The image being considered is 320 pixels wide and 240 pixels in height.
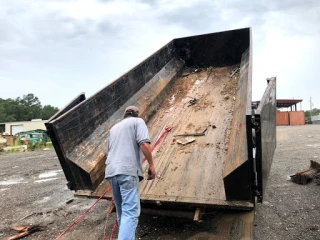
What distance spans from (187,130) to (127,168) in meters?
1.82

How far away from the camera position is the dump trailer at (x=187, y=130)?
2.75 m

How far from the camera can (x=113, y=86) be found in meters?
4.24

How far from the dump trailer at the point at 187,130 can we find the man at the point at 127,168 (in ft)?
1.24

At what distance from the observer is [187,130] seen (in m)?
4.30

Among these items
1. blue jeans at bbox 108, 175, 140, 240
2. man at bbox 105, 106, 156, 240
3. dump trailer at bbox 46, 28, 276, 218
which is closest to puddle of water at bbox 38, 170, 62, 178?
dump trailer at bbox 46, 28, 276, 218

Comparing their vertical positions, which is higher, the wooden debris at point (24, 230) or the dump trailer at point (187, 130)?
the dump trailer at point (187, 130)

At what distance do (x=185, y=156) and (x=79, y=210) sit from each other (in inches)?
77.6

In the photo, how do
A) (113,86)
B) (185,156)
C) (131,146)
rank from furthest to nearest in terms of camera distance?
(113,86) < (185,156) < (131,146)

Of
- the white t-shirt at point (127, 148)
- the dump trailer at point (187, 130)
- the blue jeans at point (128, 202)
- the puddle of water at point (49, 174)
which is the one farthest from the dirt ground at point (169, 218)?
the puddle of water at point (49, 174)

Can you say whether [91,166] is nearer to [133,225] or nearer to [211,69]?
[133,225]

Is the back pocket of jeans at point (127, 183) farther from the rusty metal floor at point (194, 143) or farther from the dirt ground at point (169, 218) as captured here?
the dirt ground at point (169, 218)

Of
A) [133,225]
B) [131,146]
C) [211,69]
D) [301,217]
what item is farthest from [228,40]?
[133,225]

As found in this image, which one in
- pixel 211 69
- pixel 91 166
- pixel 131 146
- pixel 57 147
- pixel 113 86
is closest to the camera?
pixel 131 146

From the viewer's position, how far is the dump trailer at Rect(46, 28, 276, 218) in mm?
2746
